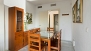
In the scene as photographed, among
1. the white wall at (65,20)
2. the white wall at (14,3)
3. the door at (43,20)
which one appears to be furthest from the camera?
the door at (43,20)

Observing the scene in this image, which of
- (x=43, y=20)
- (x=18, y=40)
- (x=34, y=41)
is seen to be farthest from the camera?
(x=43, y=20)

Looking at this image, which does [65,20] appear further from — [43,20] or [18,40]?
[18,40]

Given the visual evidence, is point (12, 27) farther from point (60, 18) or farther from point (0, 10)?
point (60, 18)

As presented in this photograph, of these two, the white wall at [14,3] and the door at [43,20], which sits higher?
the white wall at [14,3]

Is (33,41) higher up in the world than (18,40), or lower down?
higher up

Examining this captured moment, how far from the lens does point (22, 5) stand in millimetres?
4434

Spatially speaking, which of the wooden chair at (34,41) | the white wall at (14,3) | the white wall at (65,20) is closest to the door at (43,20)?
the white wall at (65,20)

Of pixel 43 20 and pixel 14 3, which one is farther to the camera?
pixel 43 20

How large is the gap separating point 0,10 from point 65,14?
13.1 feet

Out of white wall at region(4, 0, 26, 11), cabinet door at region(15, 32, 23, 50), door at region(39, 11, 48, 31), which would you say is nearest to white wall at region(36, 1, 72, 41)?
door at region(39, 11, 48, 31)

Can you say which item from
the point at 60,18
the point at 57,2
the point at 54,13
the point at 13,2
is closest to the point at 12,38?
the point at 13,2

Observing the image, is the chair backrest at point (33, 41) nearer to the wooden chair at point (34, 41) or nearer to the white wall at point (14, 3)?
the wooden chair at point (34, 41)

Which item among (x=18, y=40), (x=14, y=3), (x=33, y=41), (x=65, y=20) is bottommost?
(x=18, y=40)

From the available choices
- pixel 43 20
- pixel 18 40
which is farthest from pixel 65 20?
pixel 18 40
